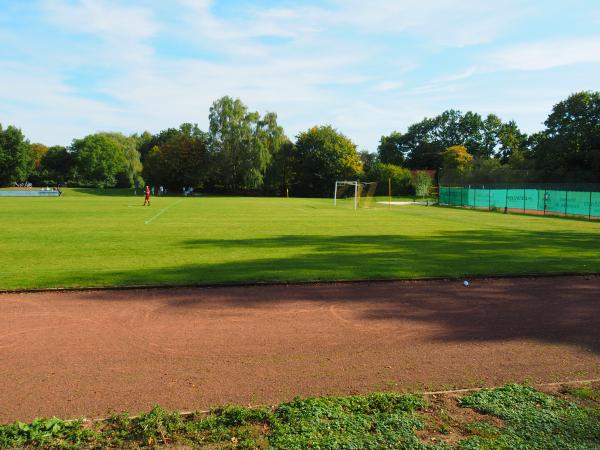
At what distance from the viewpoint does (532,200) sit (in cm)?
4841

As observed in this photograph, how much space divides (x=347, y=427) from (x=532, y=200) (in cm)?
4884

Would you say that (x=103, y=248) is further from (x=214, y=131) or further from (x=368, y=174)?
(x=214, y=131)

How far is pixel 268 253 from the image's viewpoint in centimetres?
1662

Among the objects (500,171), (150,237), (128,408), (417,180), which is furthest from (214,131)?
(128,408)

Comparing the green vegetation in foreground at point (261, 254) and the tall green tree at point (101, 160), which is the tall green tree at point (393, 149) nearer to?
the tall green tree at point (101, 160)

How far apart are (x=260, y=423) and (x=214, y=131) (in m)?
94.1

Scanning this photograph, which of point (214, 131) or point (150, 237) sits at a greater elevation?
point (214, 131)

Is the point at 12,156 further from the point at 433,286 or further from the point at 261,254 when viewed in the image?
the point at 433,286

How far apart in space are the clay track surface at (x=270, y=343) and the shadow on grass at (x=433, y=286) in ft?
0.20

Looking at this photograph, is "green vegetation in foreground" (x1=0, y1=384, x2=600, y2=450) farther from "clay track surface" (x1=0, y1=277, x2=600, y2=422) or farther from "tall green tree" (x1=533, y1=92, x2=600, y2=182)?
"tall green tree" (x1=533, y1=92, x2=600, y2=182)

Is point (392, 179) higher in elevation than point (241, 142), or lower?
lower

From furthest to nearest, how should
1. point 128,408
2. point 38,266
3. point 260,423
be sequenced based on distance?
point 38,266, point 128,408, point 260,423

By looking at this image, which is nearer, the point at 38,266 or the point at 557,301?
the point at 557,301

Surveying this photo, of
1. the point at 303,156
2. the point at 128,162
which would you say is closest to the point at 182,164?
the point at 128,162
